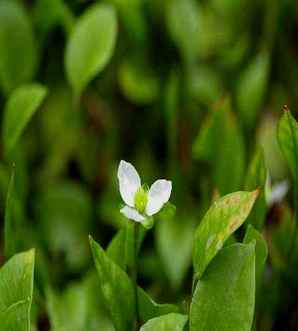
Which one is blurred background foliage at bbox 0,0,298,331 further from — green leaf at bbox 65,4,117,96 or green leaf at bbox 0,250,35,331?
green leaf at bbox 0,250,35,331

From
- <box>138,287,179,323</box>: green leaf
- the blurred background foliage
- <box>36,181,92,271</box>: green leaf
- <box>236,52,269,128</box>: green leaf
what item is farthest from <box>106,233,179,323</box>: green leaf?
<box>236,52,269,128</box>: green leaf

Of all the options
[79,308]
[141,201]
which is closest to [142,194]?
[141,201]

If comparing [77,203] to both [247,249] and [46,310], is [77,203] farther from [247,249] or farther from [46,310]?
[247,249]

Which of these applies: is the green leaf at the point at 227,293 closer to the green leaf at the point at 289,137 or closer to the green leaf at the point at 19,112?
the green leaf at the point at 289,137

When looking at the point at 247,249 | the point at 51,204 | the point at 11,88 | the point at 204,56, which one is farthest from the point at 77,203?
the point at 247,249

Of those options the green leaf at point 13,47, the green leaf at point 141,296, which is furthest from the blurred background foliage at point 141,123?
the green leaf at point 141,296

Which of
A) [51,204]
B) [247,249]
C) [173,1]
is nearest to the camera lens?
[247,249]
